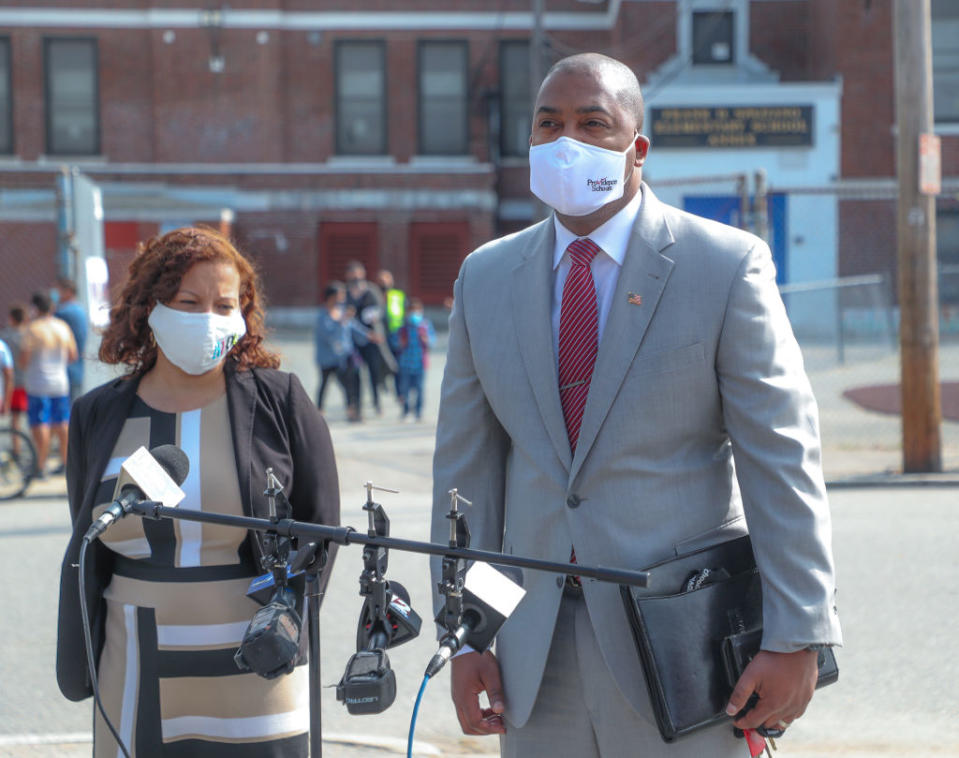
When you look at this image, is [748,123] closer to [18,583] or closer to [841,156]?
[841,156]

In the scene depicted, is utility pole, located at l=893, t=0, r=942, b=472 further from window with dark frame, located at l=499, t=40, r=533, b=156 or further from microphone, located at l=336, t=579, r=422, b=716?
window with dark frame, located at l=499, t=40, r=533, b=156

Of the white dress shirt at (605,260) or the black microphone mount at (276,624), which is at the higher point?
the white dress shirt at (605,260)

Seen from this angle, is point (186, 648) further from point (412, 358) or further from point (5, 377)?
point (412, 358)

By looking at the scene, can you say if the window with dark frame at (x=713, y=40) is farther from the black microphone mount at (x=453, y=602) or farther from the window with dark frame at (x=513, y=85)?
the black microphone mount at (x=453, y=602)

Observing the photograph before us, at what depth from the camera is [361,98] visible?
3134cm

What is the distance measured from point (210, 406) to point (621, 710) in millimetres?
1473

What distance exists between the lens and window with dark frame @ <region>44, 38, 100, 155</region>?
3066 cm

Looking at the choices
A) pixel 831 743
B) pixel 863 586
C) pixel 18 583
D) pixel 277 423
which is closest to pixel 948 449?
pixel 863 586

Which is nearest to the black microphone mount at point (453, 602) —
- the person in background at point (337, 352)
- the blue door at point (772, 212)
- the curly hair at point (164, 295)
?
the curly hair at point (164, 295)

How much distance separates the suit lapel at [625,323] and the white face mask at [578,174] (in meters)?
0.13

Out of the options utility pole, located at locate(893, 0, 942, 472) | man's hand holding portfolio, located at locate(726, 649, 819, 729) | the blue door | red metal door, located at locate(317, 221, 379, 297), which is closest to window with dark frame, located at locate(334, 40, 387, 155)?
red metal door, located at locate(317, 221, 379, 297)

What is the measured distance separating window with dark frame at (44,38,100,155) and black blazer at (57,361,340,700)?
29.6 m

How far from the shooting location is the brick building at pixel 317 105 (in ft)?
97.6

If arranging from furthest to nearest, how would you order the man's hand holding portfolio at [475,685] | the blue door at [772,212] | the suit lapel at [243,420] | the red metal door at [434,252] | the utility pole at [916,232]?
1. the red metal door at [434,252]
2. the blue door at [772,212]
3. the utility pole at [916,232]
4. the suit lapel at [243,420]
5. the man's hand holding portfolio at [475,685]
